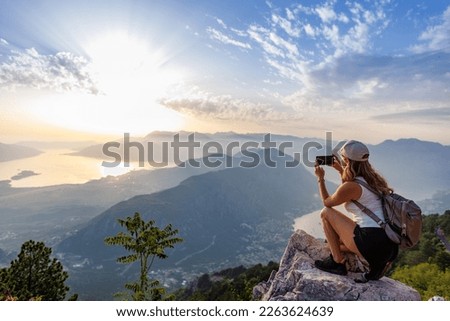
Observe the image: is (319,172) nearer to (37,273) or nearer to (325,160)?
(325,160)

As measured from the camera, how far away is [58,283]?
20.2 metres

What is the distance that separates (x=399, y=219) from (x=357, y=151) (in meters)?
1.26

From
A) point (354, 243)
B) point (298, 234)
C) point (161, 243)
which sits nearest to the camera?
point (354, 243)

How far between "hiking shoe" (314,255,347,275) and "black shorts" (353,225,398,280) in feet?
2.31

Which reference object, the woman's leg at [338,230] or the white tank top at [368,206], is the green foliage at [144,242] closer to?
the woman's leg at [338,230]

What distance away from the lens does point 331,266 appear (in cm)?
648

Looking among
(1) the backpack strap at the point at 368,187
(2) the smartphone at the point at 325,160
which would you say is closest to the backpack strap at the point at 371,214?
(1) the backpack strap at the point at 368,187

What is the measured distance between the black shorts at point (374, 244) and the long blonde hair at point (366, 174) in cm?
68

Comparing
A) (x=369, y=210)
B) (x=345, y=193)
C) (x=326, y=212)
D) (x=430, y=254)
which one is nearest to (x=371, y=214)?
(x=369, y=210)

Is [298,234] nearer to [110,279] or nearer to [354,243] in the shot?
[354,243]

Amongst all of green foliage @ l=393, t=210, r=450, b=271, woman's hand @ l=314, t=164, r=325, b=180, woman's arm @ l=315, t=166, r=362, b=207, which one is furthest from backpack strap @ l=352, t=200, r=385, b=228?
green foliage @ l=393, t=210, r=450, b=271
